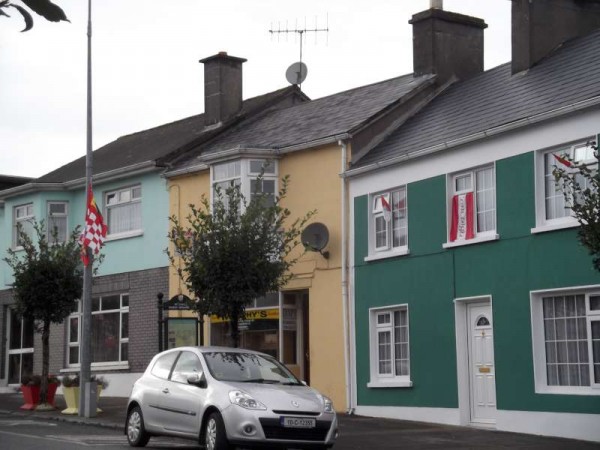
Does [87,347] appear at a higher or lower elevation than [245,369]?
higher

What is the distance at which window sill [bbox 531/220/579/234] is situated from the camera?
54.5 ft

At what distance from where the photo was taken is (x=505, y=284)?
18109 millimetres

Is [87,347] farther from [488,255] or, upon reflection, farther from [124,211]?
[124,211]

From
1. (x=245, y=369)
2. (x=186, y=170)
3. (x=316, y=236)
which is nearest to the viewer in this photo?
(x=245, y=369)

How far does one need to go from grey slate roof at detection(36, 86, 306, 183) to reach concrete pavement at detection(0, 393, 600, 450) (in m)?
9.23

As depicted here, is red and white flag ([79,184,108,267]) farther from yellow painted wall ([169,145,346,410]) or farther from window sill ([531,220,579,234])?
window sill ([531,220,579,234])

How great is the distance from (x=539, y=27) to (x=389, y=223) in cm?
519

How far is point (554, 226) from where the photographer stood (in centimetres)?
1700

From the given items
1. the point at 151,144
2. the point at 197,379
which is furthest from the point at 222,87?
the point at 197,379

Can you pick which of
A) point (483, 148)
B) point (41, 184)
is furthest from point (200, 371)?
point (41, 184)

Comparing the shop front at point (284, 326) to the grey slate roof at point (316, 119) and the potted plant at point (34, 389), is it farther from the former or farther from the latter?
the potted plant at point (34, 389)

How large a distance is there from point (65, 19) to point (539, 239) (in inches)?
627

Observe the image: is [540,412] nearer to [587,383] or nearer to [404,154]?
[587,383]

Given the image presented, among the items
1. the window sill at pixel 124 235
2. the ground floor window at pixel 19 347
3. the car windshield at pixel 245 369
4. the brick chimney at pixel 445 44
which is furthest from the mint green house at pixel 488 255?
the ground floor window at pixel 19 347
